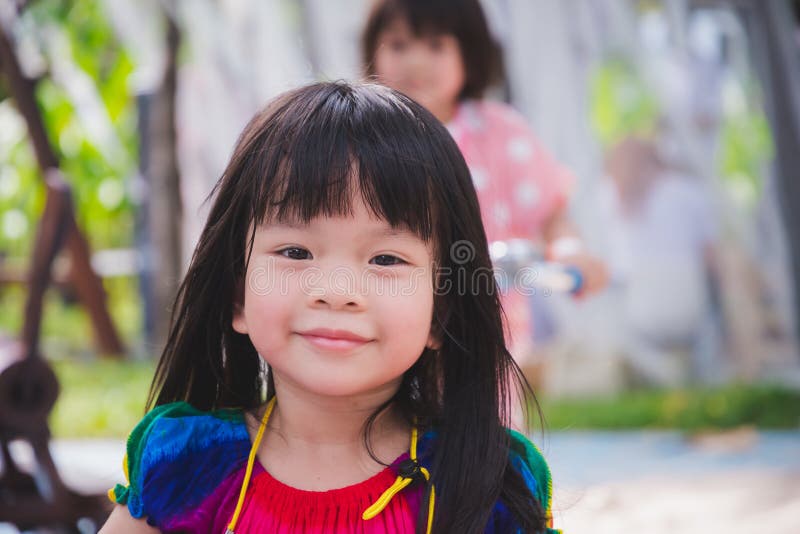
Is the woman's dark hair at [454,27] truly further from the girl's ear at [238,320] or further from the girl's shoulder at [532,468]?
the girl's shoulder at [532,468]

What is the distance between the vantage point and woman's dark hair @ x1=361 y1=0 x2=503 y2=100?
8.34 feet

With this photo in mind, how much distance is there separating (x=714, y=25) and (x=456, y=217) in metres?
4.27

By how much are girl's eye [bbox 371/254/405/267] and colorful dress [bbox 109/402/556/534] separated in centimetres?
28

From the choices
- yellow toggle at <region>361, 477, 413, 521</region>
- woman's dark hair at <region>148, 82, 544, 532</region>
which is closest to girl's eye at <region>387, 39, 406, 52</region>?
woman's dark hair at <region>148, 82, 544, 532</region>

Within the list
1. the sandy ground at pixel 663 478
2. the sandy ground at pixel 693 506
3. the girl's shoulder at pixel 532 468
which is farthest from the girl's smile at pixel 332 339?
the sandy ground at pixel 693 506

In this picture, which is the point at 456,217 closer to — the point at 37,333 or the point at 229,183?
the point at 229,183

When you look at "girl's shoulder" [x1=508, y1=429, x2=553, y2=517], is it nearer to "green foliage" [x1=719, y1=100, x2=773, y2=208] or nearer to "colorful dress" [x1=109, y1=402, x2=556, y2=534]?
"colorful dress" [x1=109, y1=402, x2=556, y2=534]

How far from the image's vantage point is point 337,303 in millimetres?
1259

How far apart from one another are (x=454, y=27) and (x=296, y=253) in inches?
56.7

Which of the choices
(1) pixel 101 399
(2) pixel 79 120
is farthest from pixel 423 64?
(2) pixel 79 120

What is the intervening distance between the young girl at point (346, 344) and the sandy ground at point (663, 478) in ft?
3.90

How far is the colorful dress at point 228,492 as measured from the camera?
132 centimetres

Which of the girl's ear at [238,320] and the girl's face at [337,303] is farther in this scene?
the girl's ear at [238,320]

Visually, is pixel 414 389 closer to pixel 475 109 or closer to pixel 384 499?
pixel 384 499
